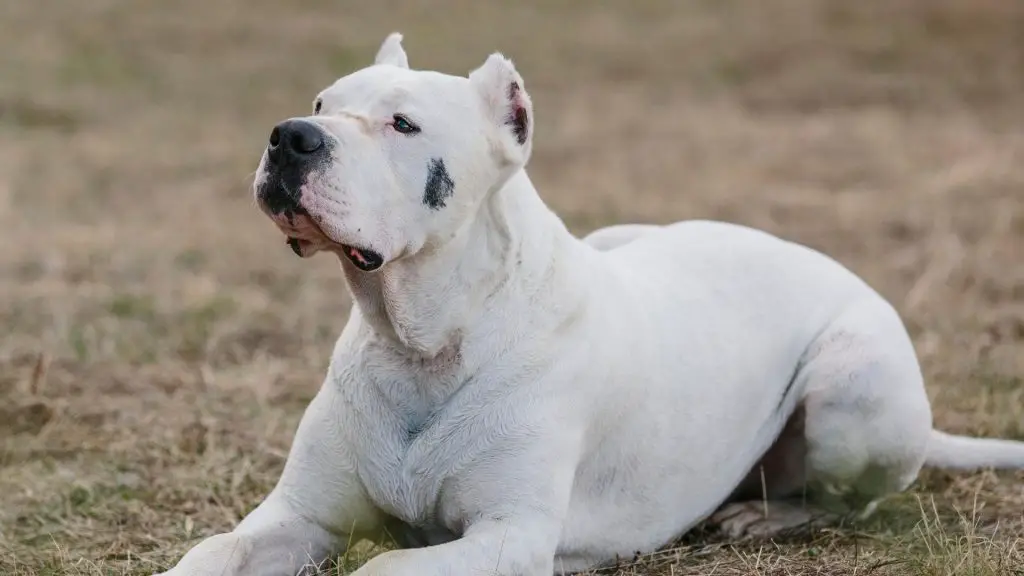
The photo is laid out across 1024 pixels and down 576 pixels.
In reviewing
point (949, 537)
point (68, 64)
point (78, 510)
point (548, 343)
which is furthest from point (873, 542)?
point (68, 64)

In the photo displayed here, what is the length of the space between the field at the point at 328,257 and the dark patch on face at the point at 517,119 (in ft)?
4.41

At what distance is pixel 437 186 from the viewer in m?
3.70

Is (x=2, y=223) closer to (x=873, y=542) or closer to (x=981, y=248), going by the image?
(x=981, y=248)

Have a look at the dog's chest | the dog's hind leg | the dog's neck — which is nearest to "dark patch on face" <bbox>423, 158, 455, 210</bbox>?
the dog's neck

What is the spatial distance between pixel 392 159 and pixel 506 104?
0.40 m

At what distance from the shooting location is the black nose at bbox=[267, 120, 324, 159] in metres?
3.49

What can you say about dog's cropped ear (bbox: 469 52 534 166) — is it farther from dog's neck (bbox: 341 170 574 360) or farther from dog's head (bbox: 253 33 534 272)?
dog's neck (bbox: 341 170 574 360)

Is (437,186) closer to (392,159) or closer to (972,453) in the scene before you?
(392,159)

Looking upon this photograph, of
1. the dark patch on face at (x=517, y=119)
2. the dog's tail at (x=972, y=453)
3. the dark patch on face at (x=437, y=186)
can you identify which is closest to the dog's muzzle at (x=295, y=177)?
the dark patch on face at (x=437, y=186)

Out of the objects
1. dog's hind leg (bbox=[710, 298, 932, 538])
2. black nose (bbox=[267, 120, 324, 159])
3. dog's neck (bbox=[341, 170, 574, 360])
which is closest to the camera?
black nose (bbox=[267, 120, 324, 159])

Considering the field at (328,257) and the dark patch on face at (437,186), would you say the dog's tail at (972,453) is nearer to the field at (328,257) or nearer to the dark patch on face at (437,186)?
the field at (328,257)

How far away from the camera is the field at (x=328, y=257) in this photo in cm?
511

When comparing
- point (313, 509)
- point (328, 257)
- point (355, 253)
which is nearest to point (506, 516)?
point (313, 509)

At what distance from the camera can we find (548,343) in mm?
3980
